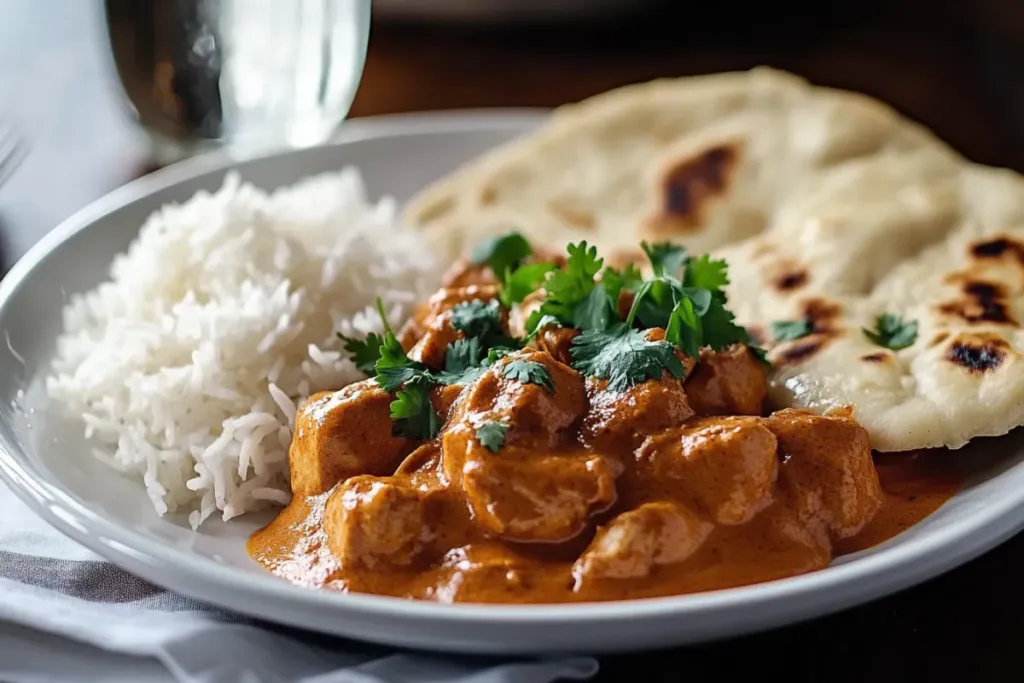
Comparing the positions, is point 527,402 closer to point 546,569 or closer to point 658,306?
point 546,569

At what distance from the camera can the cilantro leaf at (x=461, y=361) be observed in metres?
2.40

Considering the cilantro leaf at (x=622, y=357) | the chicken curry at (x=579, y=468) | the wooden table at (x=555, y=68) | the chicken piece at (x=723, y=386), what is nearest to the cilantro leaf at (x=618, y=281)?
the chicken curry at (x=579, y=468)

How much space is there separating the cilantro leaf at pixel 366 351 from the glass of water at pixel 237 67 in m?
1.43

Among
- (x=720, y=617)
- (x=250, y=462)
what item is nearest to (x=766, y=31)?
(x=250, y=462)

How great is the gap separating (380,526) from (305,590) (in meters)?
Answer: 0.25

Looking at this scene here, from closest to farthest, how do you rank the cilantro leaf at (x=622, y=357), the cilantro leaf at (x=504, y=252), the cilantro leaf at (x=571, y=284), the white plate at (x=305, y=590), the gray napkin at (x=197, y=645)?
the white plate at (x=305, y=590) → the gray napkin at (x=197, y=645) → the cilantro leaf at (x=622, y=357) → the cilantro leaf at (x=571, y=284) → the cilantro leaf at (x=504, y=252)

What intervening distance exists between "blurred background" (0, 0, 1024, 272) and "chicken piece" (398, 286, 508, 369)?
181cm

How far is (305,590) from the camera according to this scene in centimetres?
184

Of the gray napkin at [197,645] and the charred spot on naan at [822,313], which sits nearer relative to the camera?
the gray napkin at [197,645]

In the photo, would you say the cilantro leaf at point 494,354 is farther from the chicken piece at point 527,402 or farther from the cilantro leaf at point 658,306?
the cilantro leaf at point 658,306

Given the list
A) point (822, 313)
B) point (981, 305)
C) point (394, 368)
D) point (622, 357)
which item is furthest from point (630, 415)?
point (981, 305)

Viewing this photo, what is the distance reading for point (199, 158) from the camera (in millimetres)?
3705

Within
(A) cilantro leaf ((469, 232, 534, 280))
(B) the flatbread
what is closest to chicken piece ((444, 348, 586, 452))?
(A) cilantro leaf ((469, 232, 534, 280))

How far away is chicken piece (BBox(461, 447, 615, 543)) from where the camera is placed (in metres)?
2.06
